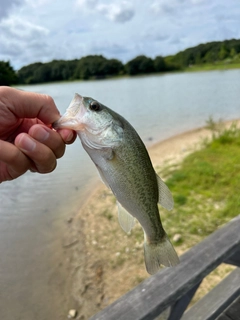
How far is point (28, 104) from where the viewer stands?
1610mm

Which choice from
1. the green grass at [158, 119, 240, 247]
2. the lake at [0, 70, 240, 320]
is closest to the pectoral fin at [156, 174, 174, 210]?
the green grass at [158, 119, 240, 247]

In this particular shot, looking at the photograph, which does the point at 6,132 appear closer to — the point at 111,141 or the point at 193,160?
the point at 111,141

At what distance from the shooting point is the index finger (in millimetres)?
1589

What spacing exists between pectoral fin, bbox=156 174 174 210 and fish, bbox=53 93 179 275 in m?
0.03

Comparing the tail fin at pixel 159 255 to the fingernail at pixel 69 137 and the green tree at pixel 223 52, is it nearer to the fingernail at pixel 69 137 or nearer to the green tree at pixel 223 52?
the fingernail at pixel 69 137

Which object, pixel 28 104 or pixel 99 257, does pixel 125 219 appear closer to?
pixel 28 104

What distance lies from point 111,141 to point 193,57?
61.8 metres

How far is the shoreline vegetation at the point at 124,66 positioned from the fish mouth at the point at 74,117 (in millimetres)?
19618

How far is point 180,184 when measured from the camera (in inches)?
280

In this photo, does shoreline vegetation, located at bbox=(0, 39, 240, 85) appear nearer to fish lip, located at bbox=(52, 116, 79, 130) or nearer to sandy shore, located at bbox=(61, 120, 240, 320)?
sandy shore, located at bbox=(61, 120, 240, 320)

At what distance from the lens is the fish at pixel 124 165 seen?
1384 mm

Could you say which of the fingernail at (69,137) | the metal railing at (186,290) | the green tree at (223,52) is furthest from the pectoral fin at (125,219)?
the green tree at (223,52)

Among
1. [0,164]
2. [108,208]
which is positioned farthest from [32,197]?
→ [0,164]

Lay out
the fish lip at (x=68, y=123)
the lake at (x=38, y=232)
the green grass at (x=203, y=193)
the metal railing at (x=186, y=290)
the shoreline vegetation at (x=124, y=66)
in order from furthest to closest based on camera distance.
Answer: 1. the shoreline vegetation at (x=124, y=66)
2. the green grass at (x=203, y=193)
3. the lake at (x=38, y=232)
4. the metal railing at (x=186, y=290)
5. the fish lip at (x=68, y=123)
